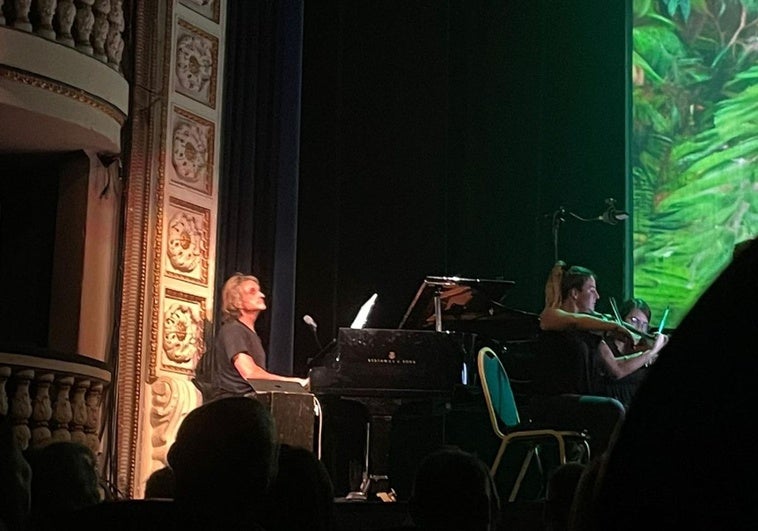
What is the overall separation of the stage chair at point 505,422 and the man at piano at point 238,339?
1063mm

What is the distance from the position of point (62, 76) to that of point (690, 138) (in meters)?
4.38

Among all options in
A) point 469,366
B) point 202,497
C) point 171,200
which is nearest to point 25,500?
point 202,497

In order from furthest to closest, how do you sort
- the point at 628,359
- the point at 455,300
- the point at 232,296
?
the point at 232,296 → the point at 455,300 → the point at 628,359

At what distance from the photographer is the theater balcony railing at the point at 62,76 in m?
5.71

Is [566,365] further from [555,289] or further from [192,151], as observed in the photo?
[192,151]

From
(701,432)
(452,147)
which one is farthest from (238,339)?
(701,432)

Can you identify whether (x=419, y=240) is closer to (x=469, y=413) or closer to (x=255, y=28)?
(x=469, y=413)

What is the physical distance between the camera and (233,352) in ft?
20.3

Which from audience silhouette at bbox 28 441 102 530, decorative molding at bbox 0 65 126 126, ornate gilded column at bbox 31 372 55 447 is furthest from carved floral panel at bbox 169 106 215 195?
audience silhouette at bbox 28 441 102 530

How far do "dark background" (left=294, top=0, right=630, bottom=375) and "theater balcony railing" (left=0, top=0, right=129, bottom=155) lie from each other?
5.08 feet

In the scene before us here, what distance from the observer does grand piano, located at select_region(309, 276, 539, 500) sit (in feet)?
19.1

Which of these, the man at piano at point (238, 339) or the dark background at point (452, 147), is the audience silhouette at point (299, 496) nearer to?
the man at piano at point (238, 339)

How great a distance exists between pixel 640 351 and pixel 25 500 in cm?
449

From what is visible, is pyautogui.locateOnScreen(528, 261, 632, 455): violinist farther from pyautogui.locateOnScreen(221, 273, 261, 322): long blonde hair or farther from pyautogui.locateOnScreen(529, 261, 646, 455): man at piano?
pyautogui.locateOnScreen(221, 273, 261, 322): long blonde hair
